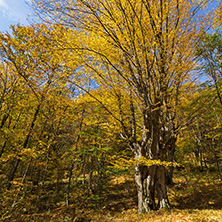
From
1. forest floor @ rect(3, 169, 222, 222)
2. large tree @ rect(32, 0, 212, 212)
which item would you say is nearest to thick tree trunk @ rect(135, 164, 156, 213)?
large tree @ rect(32, 0, 212, 212)

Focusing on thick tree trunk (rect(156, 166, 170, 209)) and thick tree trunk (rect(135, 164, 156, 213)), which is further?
thick tree trunk (rect(156, 166, 170, 209))

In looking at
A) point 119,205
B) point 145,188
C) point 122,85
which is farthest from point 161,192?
point 122,85

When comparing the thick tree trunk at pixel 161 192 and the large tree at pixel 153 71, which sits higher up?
the large tree at pixel 153 71

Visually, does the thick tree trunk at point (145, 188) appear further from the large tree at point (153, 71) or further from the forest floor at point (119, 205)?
the forest floor at point (119, 205)

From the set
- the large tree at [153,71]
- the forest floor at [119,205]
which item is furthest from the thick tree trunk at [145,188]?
the forest floor at [119,205]

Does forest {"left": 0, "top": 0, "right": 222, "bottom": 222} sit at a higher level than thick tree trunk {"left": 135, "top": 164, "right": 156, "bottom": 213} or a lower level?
higher

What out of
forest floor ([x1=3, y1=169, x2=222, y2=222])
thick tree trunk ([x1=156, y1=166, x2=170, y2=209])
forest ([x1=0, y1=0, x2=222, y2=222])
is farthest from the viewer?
forest floor ([x1=3, y1=169, x2=222, y2=222])

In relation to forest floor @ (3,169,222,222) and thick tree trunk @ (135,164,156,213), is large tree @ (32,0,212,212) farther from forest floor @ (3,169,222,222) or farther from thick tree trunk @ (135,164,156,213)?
forest floor @ (3,169,222,222)

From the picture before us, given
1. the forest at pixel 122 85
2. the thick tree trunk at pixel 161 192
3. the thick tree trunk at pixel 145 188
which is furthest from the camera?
the thick tree trunk at pixel 161 192

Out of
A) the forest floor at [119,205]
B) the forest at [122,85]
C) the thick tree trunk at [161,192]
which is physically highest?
the forest at [122,85]

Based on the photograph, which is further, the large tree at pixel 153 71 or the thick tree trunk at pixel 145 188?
the thick tree trunk at pixel 145 188

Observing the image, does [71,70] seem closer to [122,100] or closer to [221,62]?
[122,100]

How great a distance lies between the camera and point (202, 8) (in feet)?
15.8

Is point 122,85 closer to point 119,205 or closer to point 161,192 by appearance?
point 161,192
